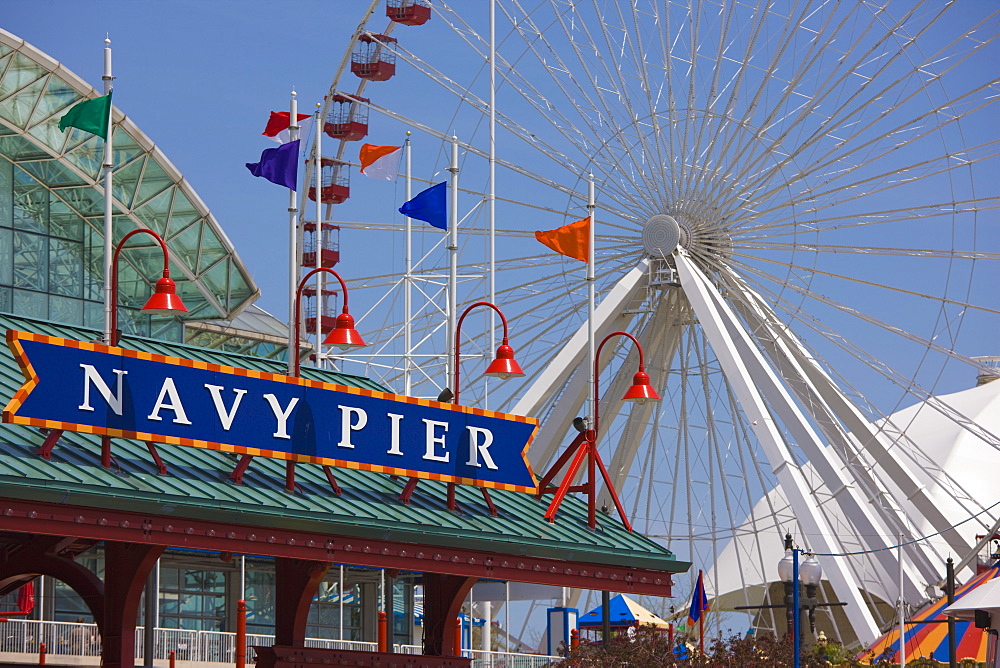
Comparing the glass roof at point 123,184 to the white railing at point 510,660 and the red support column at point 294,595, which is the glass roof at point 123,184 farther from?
the red support column at point 294,595

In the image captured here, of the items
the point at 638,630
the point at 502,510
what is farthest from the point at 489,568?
the point at 638,630

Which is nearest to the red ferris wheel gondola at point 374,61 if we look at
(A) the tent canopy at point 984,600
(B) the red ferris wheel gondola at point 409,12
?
(B) the red ferris wheel gondola at point 409,12

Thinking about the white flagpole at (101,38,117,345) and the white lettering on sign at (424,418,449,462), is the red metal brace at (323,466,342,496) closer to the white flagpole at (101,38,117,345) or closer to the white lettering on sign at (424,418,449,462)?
the white lettering on sign at (424,418,449,462)

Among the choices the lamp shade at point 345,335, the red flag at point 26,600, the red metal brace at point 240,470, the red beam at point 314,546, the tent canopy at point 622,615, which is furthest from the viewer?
the tent canopy at point 622,615

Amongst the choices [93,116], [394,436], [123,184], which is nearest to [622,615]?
[123,184]

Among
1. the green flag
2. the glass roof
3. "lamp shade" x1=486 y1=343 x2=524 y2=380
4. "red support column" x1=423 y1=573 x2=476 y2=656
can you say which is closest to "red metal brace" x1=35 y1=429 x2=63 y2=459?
the green flag

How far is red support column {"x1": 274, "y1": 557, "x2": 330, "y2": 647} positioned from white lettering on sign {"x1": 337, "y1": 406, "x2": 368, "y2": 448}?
162 centimetres

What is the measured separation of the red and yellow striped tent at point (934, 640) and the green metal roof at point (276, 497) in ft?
50.5

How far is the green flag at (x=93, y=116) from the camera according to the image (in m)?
22.8

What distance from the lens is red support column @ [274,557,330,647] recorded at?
21.0 m

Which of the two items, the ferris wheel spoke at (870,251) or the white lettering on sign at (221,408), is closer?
the white lettering on sign at (221,408)

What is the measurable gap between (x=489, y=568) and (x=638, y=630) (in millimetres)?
7398

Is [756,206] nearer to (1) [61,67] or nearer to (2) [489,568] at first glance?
(1) [61,67]

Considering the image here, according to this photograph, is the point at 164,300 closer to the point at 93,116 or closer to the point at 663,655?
the point at 93,116
